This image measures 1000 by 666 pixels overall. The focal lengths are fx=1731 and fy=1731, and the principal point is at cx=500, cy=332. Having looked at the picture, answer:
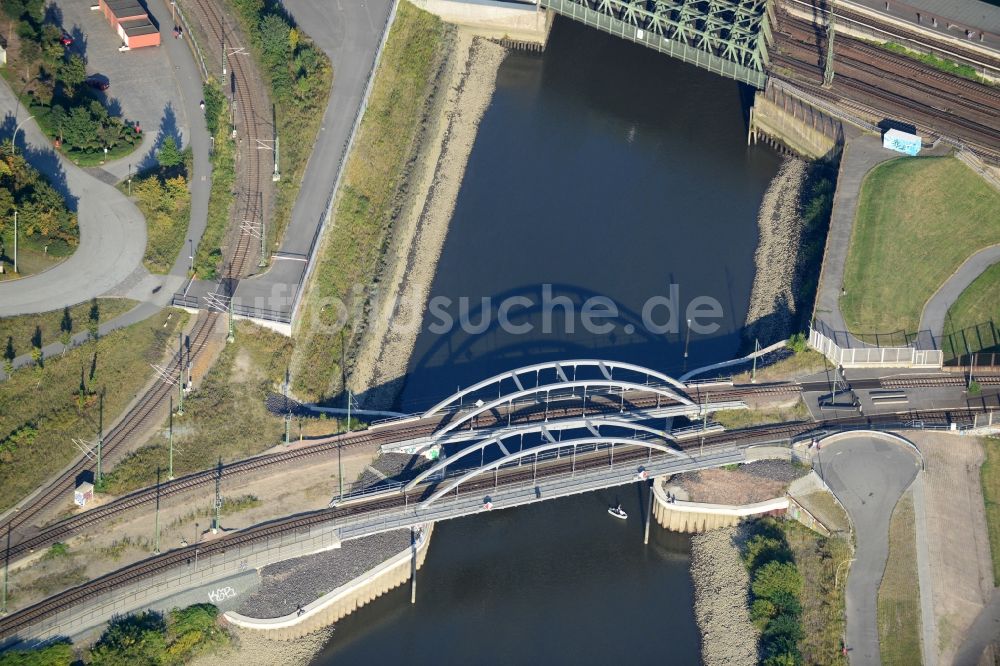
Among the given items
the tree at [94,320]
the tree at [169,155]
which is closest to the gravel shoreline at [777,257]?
the tree at [169,155]

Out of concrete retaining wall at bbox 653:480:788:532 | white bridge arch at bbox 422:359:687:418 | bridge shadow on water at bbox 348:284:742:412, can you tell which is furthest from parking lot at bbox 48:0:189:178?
concrete retaining wall at bbox 653:480:788:532

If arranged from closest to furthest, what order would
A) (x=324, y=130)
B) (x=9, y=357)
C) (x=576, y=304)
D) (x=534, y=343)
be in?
1. (x=9, y=357)
2. (x=534, y=343)
3. (x=576, y=304)
4. (x=324, y=130)

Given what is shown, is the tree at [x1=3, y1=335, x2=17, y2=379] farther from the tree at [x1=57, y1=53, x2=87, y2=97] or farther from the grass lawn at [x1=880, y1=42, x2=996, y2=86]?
the grass lawn at [x1=880, y1=42, x2=996, y2=86]

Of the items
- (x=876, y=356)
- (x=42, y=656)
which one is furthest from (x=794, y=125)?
(x=42, y=656)

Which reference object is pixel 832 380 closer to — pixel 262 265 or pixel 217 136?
pixel 262 265

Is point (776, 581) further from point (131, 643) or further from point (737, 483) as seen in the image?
point (131, 643)

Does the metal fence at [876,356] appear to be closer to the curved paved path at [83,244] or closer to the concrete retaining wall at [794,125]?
the concrete retaining wall at [794,125]
